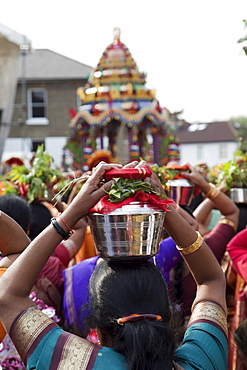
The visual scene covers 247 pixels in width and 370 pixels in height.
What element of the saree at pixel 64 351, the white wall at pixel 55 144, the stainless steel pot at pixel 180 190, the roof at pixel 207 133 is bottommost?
the saree at pixel 64 351

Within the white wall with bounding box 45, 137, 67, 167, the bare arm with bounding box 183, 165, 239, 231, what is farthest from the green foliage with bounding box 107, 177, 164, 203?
the white wall with bounding box 45, 137, 67, 167

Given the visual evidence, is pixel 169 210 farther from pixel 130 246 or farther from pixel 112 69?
pixel 112 69

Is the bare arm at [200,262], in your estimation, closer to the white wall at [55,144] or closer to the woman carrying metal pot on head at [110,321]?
the woman carrying metal pot on head at [110,321]

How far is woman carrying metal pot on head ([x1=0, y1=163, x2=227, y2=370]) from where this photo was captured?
1.78 metres

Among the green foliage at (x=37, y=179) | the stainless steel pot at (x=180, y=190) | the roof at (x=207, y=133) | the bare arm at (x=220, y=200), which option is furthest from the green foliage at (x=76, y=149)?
the roof at (x=207, y=133)

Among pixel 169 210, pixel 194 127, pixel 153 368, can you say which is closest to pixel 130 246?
pixel 169 210

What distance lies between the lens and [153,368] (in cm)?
175

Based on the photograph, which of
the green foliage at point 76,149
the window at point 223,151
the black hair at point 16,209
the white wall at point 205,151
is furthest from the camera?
the window at point 223,151

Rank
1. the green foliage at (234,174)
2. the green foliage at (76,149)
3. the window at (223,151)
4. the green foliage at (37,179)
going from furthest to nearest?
1. the window at (223,151)
2. the green foliage at (76,149)
3. the green foliage at (234,174)
4. the green foliage at (37,179)

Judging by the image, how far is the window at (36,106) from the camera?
31688 millimetres

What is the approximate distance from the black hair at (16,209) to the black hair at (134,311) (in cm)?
143

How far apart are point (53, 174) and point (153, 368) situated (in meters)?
3.18

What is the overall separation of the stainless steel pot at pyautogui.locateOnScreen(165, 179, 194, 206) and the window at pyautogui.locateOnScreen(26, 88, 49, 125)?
28.2 m

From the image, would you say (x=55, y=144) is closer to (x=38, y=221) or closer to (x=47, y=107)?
(x=47, y=107)
